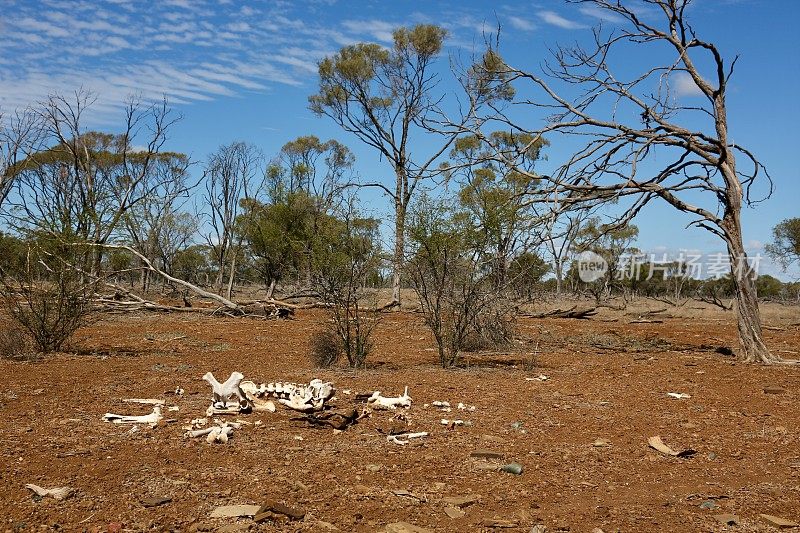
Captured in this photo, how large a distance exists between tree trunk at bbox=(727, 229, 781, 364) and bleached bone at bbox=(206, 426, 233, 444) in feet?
29.5

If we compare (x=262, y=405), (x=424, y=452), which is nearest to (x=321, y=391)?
(x=262, y=405)

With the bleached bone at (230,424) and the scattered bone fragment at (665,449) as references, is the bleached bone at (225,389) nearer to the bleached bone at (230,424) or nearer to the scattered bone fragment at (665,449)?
the bleached bone at (230,424)

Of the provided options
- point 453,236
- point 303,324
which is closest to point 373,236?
point 453,236

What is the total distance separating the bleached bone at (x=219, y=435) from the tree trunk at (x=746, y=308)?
29.5ft

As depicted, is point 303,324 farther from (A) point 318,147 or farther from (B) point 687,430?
(A) point 318,147

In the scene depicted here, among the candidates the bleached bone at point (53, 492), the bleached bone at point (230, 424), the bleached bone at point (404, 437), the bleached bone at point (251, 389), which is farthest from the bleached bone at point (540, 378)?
the bleached bone at point (53, 492)

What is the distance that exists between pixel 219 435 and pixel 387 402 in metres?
2.01

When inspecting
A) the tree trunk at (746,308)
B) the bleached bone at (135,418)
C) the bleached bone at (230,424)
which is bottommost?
the bleached bone at (135,418)

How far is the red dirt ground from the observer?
3.95 meters

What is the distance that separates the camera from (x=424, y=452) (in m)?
5.34

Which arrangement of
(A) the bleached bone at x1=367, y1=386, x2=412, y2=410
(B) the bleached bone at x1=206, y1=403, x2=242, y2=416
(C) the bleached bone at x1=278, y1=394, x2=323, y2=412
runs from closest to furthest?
(B) the bleached bone at x1=206, y1=403, x2=242, y2=416 < (C) the bleached bone at x1=278, y1=394, x2=323, y2=412 < (A) the bleached bone at x1=367, y1=386, x2=412, y2=410

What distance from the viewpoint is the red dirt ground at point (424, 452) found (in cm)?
395

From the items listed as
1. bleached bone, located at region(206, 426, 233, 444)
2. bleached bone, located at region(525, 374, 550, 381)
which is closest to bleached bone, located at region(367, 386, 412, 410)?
bleached bone, located at region(206, 426, 233, 444)

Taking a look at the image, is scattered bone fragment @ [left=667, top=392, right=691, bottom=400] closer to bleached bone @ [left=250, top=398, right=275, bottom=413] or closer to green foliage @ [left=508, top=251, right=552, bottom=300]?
green foliage @ [left=508, top=251, right=552, bottom=300]
